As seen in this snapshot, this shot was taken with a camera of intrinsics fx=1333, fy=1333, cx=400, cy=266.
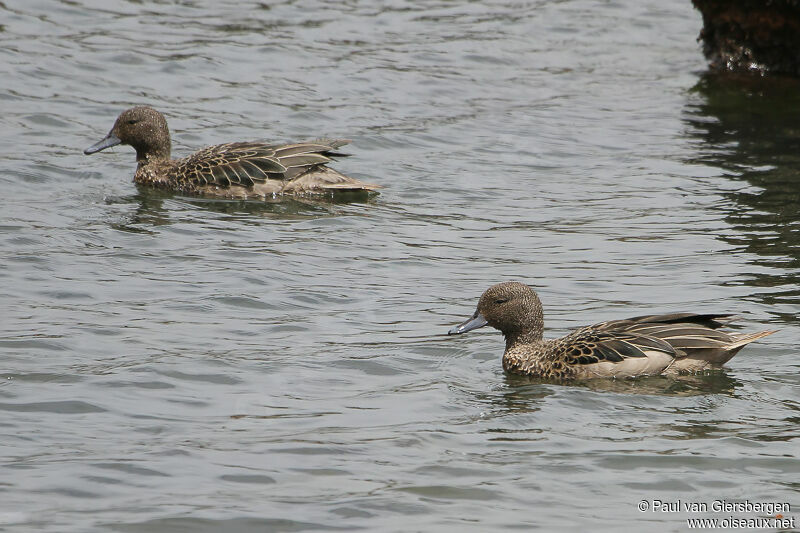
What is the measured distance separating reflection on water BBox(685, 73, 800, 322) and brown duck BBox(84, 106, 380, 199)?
3686 millimetres

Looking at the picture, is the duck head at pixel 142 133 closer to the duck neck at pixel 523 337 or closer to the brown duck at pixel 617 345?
the brown duck at pixel 617 345

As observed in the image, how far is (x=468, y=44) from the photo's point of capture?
1928cm

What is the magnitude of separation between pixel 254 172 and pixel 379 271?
2.91 m

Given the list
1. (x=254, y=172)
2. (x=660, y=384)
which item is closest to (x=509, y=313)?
(x=660, y=384)

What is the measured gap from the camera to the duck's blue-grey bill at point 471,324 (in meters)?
8.93

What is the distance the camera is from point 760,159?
14219 millimetres

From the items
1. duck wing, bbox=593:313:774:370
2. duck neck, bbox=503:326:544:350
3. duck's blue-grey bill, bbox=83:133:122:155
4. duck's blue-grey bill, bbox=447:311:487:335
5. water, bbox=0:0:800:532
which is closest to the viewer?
water, bbox=0:0:800:532

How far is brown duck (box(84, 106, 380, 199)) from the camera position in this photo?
1315cm

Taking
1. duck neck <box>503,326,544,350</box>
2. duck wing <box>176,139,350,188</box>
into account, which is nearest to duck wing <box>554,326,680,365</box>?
duck neck <box>503,326,544,350</box>

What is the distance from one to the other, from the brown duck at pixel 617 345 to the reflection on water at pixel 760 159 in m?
1.11

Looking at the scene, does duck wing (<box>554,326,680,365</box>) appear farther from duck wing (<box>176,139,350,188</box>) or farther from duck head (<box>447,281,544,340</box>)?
duck wing (<box>176,139,350,188</box>)

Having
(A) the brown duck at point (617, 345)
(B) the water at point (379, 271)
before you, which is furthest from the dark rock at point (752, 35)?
(A) the brown duck at point (617, 345)

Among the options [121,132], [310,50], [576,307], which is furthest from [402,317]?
[310,50]

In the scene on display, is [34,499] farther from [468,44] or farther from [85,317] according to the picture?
[468,44]
